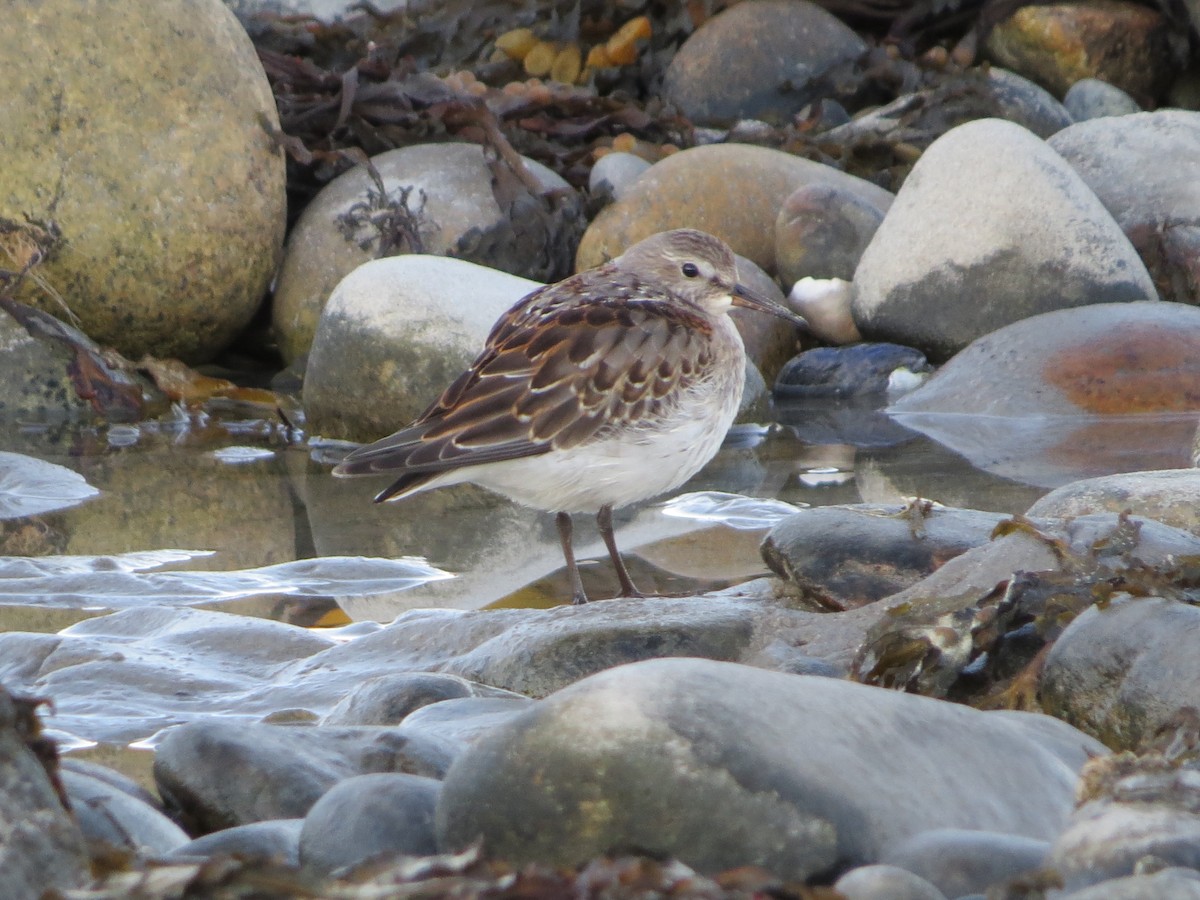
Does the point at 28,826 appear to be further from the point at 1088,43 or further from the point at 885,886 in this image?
the point at 1088,43

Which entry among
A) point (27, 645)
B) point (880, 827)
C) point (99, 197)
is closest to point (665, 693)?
point (880, 827)

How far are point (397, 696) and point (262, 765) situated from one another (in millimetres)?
737

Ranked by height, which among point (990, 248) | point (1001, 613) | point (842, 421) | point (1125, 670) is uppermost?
point (1125, 670)

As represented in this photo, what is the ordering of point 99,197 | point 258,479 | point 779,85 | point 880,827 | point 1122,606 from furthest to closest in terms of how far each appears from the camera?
1. point 779,85
2. point 99,197
3. point 258,479
4. point 1122,606
5. point 880,827

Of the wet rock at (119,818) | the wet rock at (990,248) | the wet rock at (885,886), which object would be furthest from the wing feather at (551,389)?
the wet rock at (990,248)

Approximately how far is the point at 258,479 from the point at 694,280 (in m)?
2.53

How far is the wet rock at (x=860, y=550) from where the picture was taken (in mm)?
4168

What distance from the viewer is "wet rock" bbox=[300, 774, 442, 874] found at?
2.46 m

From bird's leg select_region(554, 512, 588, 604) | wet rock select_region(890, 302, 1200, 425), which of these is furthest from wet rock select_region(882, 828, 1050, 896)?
wet rock select_region(890, 302, 1200, 425)

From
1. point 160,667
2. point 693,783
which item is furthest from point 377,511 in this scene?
point 693,783

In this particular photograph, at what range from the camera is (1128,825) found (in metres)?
2.08

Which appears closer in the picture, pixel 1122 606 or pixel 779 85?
pixel 1122 606

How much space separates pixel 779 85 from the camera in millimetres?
11828

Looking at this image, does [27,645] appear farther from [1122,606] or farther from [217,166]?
[217,166]
